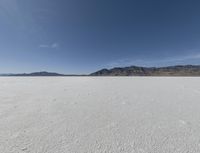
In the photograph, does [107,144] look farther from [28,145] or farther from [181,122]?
[181,122]

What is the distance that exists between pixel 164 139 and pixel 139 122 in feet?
1.76

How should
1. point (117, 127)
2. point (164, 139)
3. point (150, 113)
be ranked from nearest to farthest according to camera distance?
point (164, 139), point (117, 127), point (150, 113)

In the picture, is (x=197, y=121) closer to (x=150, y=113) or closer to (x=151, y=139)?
(x=150, y=113)

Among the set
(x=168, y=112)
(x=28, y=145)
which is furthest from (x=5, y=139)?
(x=168, y=112)

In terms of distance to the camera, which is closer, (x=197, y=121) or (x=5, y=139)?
(x=5, y=139)

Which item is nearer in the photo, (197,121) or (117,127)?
(117,127)

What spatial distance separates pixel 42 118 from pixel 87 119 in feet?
2.69

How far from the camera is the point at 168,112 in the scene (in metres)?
2.48

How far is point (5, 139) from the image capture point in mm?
1525

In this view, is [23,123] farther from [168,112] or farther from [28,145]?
[168,112]

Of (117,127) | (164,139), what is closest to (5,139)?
(117,127)

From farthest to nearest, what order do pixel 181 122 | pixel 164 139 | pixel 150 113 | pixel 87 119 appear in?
pixel 150 113
pixel 87 119
pixel 181 122
pixel 164 139

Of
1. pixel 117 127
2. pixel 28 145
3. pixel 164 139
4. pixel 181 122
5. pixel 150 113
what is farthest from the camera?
pixel 150 113

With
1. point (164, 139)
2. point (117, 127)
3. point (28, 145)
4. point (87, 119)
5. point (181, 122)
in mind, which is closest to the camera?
point (28, 145)
